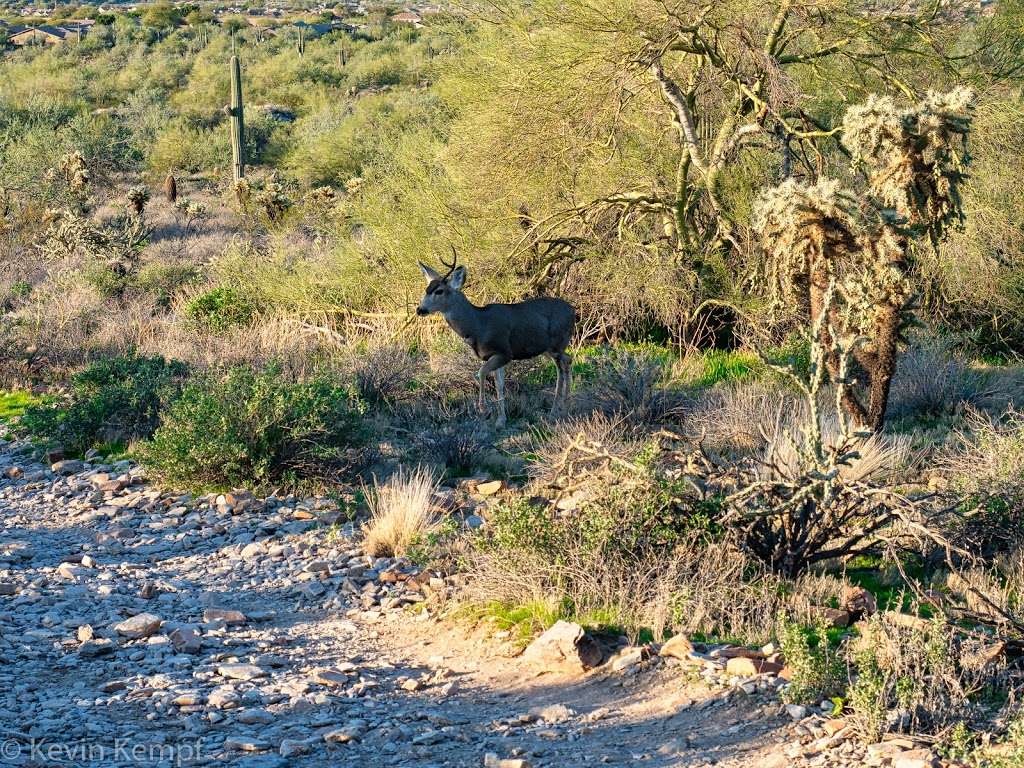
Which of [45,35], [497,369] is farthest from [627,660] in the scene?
[45,35]

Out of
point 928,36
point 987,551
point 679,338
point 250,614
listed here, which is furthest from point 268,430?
point 928,36

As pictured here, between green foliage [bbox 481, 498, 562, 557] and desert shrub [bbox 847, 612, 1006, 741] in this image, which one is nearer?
desert shrub [bbox 847, 612, 1006, 741]

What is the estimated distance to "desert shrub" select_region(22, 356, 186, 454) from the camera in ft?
37.4

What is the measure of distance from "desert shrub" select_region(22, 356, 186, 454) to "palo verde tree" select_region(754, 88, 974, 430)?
5.95 meters

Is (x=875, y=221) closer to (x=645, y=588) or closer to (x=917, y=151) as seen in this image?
(x=917, y=151)

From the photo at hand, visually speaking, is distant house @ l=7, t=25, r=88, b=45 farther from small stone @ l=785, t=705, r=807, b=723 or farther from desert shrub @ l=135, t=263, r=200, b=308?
small stone @ l=785, t=705, r=807, b=723

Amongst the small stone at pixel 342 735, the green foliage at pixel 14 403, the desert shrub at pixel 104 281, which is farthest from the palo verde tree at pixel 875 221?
the desert shrub at pixel 104 281

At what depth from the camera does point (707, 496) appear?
7.11 meters

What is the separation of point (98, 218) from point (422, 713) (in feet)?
77.3

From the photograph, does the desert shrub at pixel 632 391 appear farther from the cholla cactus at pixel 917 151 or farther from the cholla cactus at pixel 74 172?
the cholla cactus at pixel 74 172

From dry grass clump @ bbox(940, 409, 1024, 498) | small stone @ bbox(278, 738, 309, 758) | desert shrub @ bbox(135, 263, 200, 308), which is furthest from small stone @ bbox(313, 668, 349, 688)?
desert shrub @ bbox(135, 263, 200, 308)

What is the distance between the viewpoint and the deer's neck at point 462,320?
12.2 metres

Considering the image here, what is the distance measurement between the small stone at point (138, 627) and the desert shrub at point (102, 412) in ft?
15.5

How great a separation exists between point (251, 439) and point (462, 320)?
3.10m
